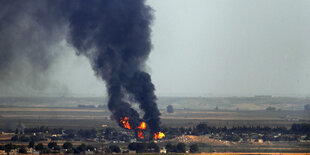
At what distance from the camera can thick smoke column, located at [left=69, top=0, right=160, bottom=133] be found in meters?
108

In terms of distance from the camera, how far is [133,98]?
108m

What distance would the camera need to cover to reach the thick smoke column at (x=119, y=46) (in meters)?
108

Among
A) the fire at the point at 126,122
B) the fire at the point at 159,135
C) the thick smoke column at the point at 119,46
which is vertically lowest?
the fire at the point at 159,135

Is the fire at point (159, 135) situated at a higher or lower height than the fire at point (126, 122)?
lower

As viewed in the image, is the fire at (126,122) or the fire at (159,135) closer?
the fire at (126,122)

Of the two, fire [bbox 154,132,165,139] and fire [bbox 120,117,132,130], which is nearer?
fire [bbox 120,117,132,130]

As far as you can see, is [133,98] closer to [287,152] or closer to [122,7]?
[122,7]

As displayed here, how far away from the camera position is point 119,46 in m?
110

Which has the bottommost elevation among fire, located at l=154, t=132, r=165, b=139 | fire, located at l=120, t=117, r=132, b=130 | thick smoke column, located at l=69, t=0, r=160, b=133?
fire, located at l=154, t=132, r=165, b=139

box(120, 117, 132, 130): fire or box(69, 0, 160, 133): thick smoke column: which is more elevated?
box(69, 0, 160, 133): thick smoke column

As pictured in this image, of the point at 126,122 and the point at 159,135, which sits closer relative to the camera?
the point at 126,122

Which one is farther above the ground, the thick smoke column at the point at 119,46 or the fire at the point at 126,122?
the thick smoke column at the point at 119,46

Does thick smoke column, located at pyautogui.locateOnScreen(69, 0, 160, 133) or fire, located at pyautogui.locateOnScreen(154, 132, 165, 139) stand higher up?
thick smoke column, located at pyautogui.locateOnScreen(69, 0, 160, 133)

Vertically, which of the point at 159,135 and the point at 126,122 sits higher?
the point at 126,122
